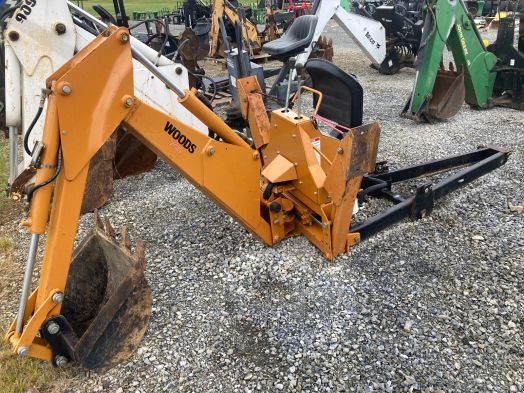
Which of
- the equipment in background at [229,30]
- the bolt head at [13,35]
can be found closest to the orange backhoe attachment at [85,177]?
the bolt head at [13,35]

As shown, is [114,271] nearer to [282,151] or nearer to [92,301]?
[92,301]

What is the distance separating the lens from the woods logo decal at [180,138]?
2682 mm

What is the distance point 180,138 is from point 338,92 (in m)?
1.41

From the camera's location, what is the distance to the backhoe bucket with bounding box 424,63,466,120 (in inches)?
250

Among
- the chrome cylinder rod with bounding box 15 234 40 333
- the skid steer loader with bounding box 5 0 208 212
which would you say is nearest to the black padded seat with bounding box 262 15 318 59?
the skid steer loader with bounding box 5 0 208 212

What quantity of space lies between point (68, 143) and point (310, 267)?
180 cm

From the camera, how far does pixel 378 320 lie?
280 cm

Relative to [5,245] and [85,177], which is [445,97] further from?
[5,245]

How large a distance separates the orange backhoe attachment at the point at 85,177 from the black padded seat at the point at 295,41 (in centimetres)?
46

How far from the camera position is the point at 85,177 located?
238 centimetres

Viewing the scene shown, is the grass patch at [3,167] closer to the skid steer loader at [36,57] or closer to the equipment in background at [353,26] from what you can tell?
the skid steer loader at [36,57]

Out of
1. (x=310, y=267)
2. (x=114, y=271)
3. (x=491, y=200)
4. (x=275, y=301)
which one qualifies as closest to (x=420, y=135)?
(x=491, y=200)

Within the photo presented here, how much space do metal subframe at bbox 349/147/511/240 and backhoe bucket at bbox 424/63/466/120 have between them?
2.07 m

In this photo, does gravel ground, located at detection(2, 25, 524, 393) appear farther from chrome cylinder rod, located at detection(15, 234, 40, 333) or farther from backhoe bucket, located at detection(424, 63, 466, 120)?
backhoe bucket, located at detection(424, 63, 466, 120)
